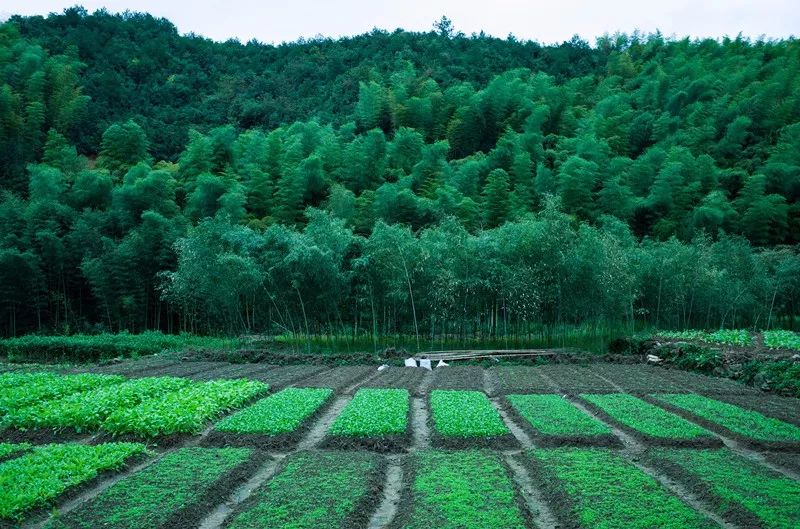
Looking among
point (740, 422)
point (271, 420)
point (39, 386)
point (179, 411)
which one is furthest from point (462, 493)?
point (39, 386)

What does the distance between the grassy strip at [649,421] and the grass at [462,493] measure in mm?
3027

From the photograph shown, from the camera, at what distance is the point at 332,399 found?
13336 mm

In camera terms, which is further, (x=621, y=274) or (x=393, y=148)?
(x=393, y=148)

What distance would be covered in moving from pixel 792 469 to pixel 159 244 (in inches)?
1080

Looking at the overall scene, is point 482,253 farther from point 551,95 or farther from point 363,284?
point 551,95

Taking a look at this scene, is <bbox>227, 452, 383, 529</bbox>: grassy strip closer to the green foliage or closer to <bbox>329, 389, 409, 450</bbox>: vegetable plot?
<bbox>329, 389, 409, 450</bbox>: vegetable plot

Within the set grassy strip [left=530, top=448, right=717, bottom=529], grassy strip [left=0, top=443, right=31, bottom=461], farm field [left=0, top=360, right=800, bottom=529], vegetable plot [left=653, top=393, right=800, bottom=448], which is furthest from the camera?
vegetable plot [left=653, top=393, right=800, bottom=448]

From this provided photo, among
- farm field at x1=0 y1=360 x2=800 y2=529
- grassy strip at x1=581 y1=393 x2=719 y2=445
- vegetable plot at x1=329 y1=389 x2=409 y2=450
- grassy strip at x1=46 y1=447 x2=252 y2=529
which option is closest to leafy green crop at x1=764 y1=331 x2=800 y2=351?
farm field at x1=0 y1=360 x2=800 y2=529

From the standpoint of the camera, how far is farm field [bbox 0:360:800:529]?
6.55 m

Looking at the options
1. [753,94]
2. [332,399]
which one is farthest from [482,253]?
[753,94]

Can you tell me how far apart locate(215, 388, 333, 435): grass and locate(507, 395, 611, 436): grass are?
401 cm

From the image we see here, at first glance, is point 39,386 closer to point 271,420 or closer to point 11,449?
point 11,449

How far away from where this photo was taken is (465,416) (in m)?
11.0

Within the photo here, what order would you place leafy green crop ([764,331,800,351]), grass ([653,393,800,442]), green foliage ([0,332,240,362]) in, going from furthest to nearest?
green foliage ([0,332,240,362])
leafy green crop ([764,331,800,351])
grass ([653,393,800,442])
